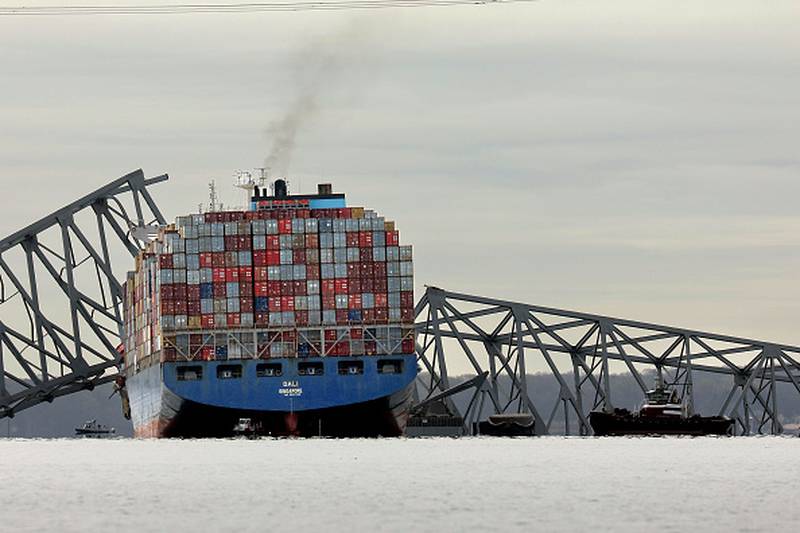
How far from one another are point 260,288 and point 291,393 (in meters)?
7.62

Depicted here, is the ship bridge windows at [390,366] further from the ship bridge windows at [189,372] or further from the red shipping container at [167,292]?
the red shipping container at [167,292]

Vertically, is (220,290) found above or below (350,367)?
above

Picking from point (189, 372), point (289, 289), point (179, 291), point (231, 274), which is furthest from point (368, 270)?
point (189, 372)

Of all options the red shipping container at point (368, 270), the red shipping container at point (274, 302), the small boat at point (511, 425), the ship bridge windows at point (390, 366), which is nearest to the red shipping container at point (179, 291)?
the red shipping container at point (274, 302)

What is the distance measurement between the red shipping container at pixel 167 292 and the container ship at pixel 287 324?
67mm

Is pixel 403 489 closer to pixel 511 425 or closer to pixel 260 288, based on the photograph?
pixel 260 288

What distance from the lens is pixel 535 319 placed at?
18050 cm

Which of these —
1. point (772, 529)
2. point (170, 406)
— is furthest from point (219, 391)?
point (772, 529)

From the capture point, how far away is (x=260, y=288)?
534 feet

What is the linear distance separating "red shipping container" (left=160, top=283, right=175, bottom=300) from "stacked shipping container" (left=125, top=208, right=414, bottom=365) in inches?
2.6

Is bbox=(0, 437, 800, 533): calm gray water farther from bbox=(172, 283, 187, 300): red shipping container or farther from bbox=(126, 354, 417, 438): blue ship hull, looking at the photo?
bbox=(172, 283, 187, 300): red shipping container

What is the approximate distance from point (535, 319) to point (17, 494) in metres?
92.5

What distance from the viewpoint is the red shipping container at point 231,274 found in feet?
535

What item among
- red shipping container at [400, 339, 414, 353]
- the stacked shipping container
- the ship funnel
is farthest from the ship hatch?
the ship funnel
